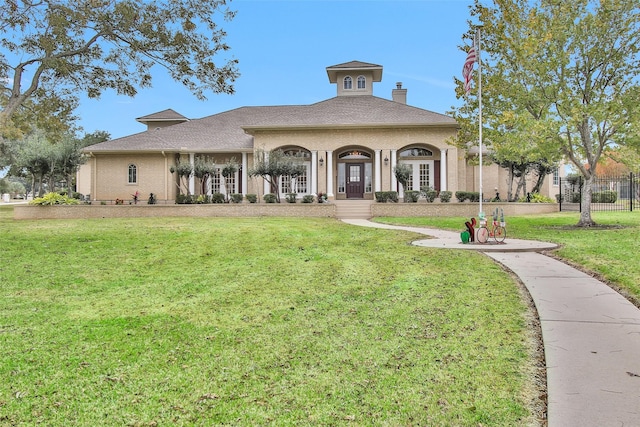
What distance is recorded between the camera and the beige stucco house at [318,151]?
2855 cm

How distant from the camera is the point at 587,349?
457 centimetres

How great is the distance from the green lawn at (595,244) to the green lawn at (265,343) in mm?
1916

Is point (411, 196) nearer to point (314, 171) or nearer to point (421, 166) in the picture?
point (421, 166)

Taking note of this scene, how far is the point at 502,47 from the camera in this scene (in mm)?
17141

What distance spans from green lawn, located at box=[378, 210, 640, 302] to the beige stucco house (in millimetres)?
9292

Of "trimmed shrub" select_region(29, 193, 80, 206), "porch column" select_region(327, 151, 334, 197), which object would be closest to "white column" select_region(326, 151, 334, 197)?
"porch column" select_region(327, 151, 334, 197)

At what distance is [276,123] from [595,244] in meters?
20.7

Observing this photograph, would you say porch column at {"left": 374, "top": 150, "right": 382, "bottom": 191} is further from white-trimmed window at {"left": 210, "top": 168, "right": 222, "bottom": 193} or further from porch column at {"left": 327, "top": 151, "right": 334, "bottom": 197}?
white-trimmed window at {"left": 210, "top": 168, "right": 222, "bottom": 193}

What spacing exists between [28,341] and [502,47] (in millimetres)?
17373

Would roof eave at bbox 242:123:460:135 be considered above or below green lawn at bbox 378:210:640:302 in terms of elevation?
above

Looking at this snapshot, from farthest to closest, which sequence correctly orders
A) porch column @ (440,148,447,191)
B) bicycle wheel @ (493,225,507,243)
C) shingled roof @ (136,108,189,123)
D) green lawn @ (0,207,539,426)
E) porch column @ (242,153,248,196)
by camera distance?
shingled roof @ (136,108,189,123) < porch column @ (242,153,248,196) < porch column @ (440,148,447,191) < bicycle wheel @ (493,225,507,243) < green lawn @ (0,207,539,426)

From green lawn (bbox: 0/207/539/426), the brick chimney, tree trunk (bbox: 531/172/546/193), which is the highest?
the brick chimney

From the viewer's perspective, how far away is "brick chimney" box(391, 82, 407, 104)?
36344mm

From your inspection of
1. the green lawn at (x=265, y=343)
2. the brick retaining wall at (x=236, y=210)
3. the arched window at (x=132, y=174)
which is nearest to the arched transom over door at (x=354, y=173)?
the brick retaining wall at (x=236, y=210)
